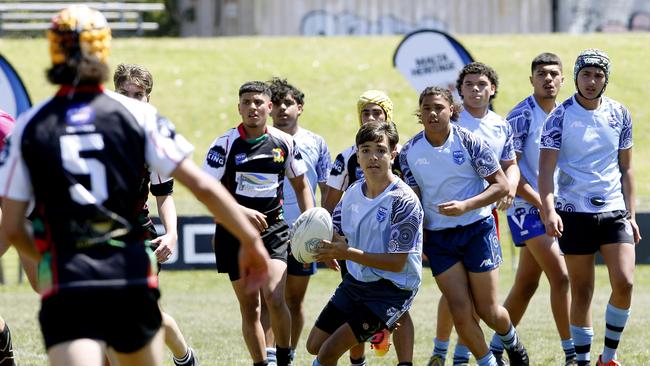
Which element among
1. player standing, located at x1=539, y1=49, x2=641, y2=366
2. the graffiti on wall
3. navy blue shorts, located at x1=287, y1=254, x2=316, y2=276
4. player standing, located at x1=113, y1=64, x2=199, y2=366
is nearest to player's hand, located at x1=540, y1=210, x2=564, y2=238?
player standing, located at x1=539, y1=49, x2=641, y2=366

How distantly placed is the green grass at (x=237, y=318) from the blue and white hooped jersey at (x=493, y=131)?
70.5 inches

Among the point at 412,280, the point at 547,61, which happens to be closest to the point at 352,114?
the point at 547,61

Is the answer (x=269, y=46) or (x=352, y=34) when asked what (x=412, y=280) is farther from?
(x=352, y=34)

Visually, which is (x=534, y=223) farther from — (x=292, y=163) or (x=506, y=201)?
(x=292, y=163)

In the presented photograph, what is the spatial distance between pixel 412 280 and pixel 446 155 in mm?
1009

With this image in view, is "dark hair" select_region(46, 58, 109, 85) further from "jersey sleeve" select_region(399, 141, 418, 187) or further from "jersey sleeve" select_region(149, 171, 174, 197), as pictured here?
"jersey sleeve" select_region(399, 141, 418, 187)

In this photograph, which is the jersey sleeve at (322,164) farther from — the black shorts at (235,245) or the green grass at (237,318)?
the green grass at (237,318)

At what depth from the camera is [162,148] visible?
4.43m

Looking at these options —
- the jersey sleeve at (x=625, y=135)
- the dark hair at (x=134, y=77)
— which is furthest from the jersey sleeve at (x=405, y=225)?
the jersey sleeve at (x=625, y=135)

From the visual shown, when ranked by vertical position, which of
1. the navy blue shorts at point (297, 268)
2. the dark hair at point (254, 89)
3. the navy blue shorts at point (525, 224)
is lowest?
the navy blue shorts at point (297, 268)

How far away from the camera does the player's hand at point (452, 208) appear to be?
7246 mm

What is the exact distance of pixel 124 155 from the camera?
4.43m

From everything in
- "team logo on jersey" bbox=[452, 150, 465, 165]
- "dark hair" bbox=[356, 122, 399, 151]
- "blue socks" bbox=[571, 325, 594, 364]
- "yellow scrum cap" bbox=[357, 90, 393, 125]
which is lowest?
"blue socks" bbox=[571, 325, 594, 364]

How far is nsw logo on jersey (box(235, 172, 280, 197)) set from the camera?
26.9ft
